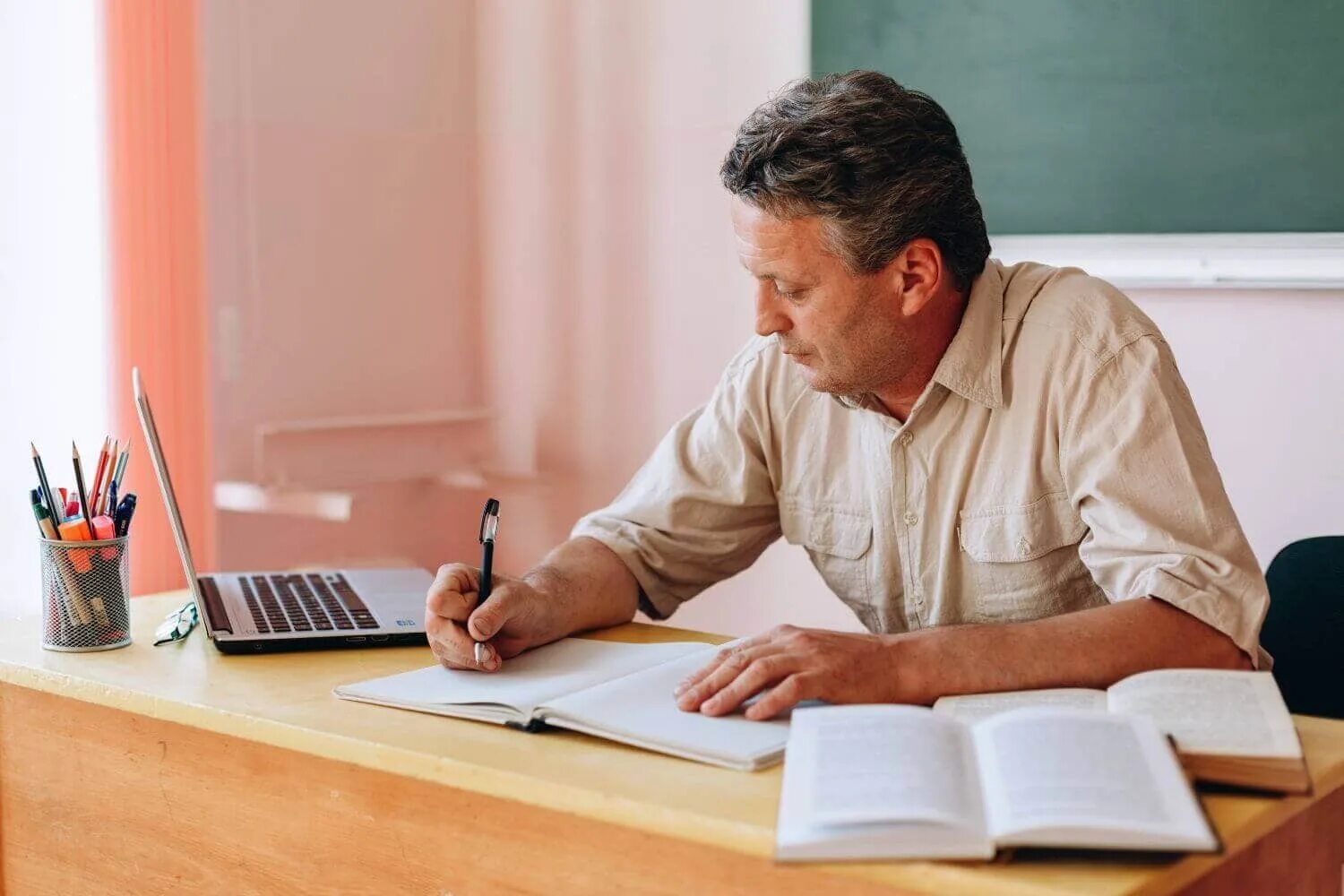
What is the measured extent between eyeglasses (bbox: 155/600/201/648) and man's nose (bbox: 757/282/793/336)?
0.71 meters

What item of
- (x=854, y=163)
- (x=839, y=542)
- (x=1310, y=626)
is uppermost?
(x=854, y=163)

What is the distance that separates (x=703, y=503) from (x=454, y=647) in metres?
0.49

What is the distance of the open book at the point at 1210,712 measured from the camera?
104 centimetres

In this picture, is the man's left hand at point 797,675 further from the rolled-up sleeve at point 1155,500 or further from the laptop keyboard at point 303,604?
the laptop keyboard at point 303,604

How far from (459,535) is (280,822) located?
189 centimetres

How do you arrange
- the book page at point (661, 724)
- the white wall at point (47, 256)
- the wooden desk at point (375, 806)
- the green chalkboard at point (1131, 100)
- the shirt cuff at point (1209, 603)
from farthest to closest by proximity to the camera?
the white wall at point (47, 256) < the green chalkboard at point (1131, 100) < the shirt cuff at point (1209, 603) < the book page at point (661, 724) < the wooden desk at point (375, 806)

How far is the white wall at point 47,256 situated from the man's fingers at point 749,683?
1.47 meters

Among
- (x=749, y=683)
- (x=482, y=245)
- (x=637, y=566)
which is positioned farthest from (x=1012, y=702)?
(x=482, y=245)

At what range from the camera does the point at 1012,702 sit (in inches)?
48.4

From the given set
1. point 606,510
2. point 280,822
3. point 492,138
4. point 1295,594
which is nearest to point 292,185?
point 492,138

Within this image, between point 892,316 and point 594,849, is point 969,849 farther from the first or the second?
point 892,316

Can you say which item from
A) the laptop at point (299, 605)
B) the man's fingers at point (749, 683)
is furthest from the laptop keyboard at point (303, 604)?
the man's fingers at point (749, 683)

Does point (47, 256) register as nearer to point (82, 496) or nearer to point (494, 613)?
point (82, 496)

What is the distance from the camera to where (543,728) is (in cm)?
125
